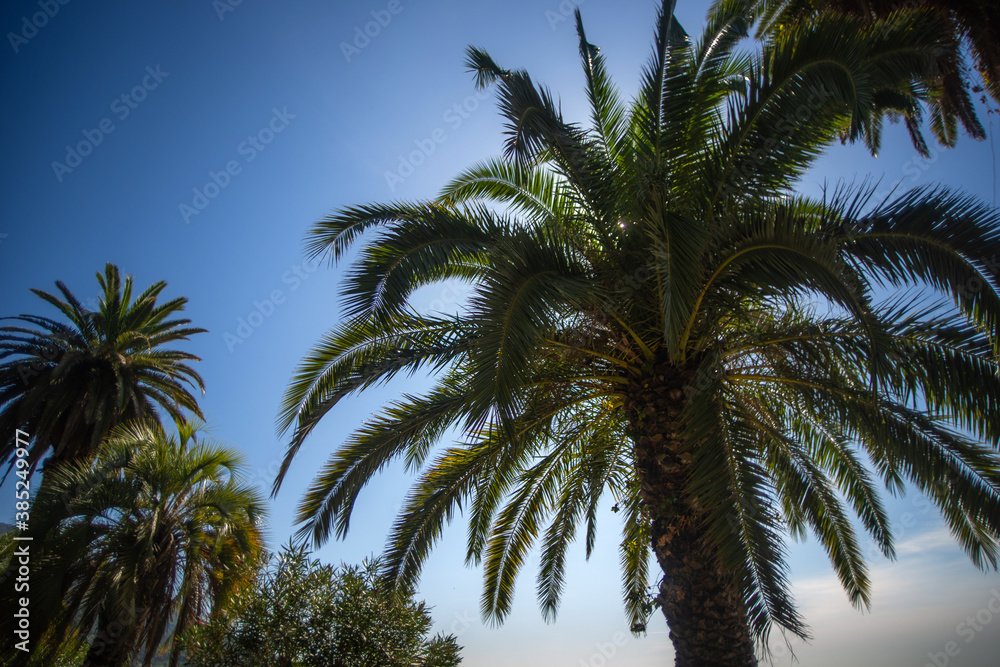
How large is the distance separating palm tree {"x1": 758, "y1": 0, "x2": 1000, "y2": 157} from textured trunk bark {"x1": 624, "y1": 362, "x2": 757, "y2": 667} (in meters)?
4.71

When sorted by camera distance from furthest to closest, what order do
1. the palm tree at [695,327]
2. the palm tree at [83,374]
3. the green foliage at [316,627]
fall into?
the palm tree at [83,374] < the green foliage at [316,627] < the palm tree at [695,327]

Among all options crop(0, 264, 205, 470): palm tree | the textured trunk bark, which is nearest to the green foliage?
the textured trunk bark

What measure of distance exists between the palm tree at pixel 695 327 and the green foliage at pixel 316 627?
3.30ft

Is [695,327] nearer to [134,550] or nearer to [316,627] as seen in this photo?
[316,627]

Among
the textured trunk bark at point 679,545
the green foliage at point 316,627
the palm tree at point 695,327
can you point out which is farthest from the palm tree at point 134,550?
the textured trunk bark at point 679,545

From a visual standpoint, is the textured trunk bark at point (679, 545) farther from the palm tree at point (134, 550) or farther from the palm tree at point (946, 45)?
the palm tree at point (134, 550)

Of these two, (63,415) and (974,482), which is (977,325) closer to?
(974,482)

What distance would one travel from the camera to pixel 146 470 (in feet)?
36.2

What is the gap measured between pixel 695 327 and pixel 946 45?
176 inches

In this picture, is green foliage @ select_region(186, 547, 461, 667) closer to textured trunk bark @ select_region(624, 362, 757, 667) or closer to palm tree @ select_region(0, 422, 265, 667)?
palm tree @ select_region(0, 422, 265, 667)

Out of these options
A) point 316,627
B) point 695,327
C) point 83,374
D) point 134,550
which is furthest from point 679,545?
point 83,374

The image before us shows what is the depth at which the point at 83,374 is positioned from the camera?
597 inches

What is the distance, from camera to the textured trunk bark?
6.35 m

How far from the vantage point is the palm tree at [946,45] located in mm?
6641
